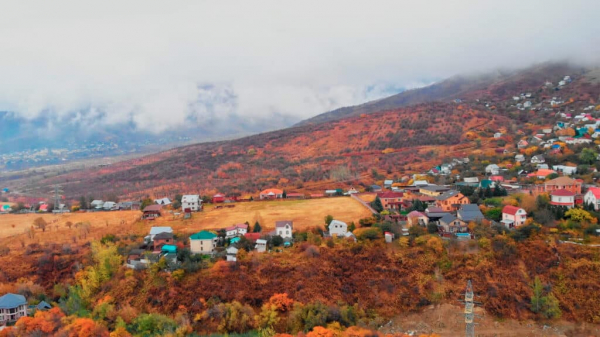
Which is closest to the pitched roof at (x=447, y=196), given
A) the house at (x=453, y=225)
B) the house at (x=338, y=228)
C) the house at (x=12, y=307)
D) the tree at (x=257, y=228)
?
the house at (x=453, y=225)

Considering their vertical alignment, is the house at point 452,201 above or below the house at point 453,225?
above

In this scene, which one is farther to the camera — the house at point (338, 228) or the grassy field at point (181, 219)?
the grassy field at point (181, 219)

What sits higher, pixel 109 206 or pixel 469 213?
pixel 109 206

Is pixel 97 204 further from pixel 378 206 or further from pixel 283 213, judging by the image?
pixel 378 206

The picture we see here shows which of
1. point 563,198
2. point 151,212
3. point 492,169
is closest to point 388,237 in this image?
point 563,198

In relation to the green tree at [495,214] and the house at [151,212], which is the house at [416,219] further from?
the house at [151,212]

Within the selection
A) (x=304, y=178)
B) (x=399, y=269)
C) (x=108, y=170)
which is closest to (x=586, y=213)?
(x=399, y=269)
